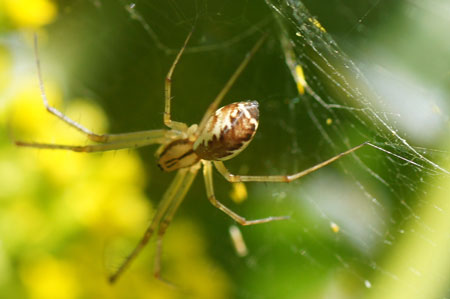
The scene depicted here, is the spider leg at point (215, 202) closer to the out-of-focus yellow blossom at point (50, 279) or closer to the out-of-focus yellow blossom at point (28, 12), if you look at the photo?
the out-of-focus yellow blossom at point (50, 279)

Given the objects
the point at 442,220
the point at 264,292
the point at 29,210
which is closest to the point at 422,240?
the point at 442,220

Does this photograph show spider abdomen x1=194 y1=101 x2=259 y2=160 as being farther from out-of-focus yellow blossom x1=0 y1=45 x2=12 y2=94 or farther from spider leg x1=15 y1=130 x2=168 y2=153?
out-of-focus yellow blossom x1=0 y1=45 x2=12 y2=94

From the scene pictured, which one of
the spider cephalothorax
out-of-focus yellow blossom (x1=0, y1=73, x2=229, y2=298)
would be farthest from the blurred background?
the spider cephalothorax

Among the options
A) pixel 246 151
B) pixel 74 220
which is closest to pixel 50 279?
pixel 74 220

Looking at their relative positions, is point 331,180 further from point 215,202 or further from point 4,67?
point 4,67

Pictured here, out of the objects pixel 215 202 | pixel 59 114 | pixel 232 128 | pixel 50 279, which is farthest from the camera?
pixel 215 202

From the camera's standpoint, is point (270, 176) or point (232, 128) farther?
→ point (270, 176)
